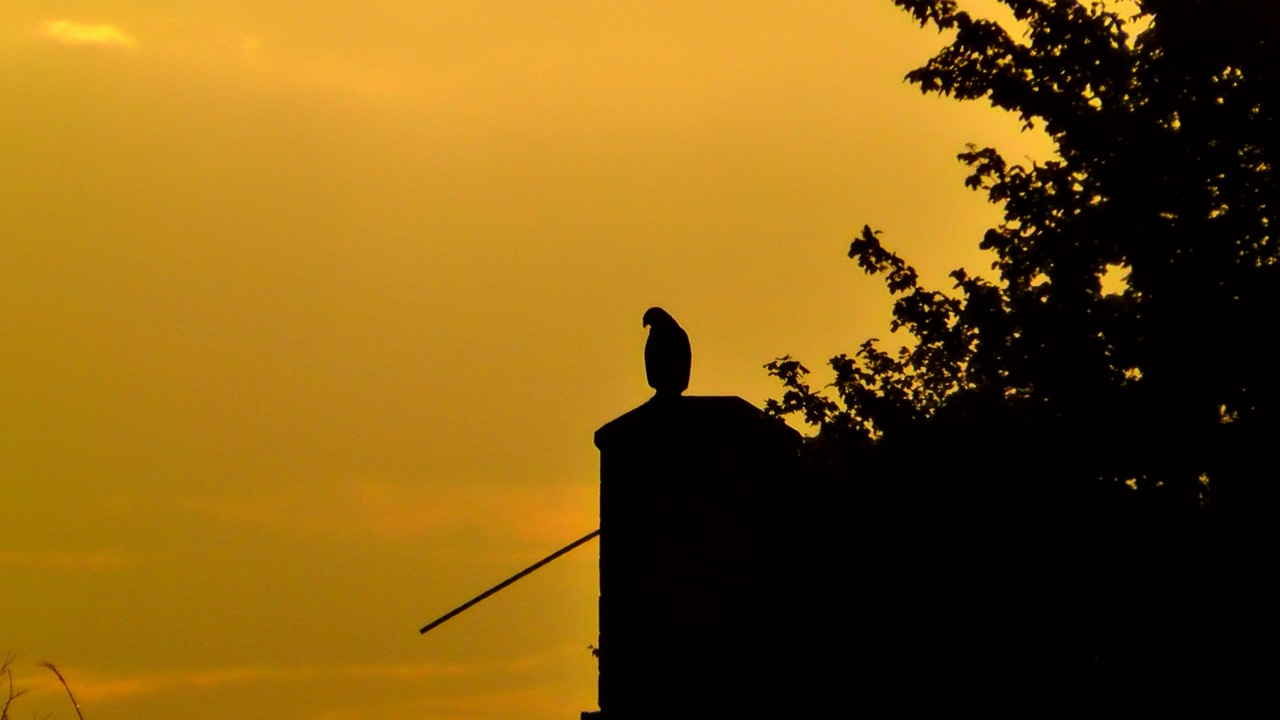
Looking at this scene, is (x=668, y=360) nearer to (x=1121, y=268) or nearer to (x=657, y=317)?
(x=657, y=317)

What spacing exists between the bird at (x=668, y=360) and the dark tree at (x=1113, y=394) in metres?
1.08

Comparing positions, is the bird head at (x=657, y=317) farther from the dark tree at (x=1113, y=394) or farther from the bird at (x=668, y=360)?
the dark tree at (x=1113, y=394)

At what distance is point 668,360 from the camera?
10102 mm

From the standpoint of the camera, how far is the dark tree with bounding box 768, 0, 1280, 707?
8.45m

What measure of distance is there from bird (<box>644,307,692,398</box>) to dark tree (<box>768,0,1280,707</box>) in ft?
3.56

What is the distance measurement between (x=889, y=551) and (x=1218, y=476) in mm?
1993

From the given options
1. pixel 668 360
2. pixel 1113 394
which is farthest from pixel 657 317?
pixel 1113 394

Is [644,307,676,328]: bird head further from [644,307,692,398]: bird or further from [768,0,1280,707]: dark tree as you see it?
[768,0,1280,707]: dark tree

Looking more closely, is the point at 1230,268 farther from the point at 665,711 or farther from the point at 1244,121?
the point at 665,711

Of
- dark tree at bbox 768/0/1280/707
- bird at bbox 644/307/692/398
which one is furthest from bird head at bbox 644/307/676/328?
dark tree at bbox 768/0/1280/707

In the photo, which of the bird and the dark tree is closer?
the dark tree

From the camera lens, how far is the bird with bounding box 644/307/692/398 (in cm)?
1010

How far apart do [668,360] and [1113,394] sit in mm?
2936

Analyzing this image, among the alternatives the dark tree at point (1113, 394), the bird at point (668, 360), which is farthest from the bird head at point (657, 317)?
the dark tree at point (1113, 394)
